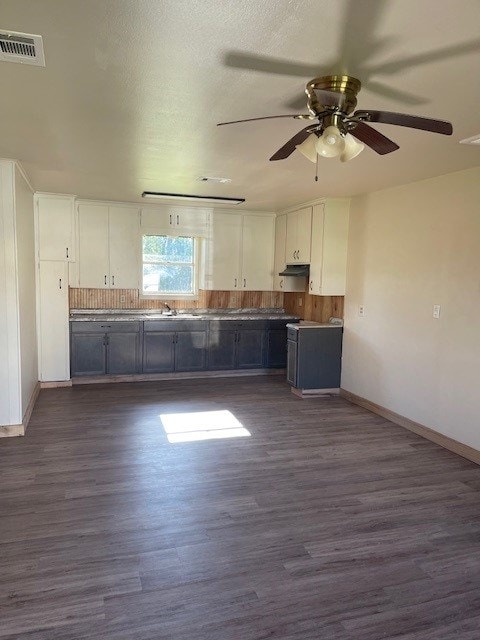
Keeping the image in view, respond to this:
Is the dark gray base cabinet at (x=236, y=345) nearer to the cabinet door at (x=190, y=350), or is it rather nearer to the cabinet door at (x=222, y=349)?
the cabinet door at (x=222, y=349)

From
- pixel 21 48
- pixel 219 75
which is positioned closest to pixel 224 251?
pixel 219 75

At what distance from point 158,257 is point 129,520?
439 centimetres

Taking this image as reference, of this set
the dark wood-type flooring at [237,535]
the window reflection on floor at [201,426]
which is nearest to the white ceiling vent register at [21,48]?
the dark wood-type flooring at [237,535]

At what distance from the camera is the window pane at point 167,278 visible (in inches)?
254

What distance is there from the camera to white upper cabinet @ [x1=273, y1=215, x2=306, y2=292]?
634cm

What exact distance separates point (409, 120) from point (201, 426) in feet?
10.8

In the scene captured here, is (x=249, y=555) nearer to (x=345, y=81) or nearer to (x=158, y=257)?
(x=345, y=81)

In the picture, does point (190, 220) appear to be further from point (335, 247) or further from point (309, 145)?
point (309, 145)

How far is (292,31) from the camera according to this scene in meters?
1.72

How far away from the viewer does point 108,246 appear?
597cm

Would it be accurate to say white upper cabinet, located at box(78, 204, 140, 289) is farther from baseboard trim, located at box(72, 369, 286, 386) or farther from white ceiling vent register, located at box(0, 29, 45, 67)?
white ceiling vent register, located at box(0, 29, 45, 67)

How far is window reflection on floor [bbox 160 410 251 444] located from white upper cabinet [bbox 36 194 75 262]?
8.15 ft

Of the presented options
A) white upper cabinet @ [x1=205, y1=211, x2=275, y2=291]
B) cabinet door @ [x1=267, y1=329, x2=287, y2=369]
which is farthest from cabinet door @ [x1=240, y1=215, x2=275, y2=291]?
cabinet door @ [x1=267, y1=329, x2=287, y2=369]

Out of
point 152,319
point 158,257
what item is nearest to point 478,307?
point 152,319
